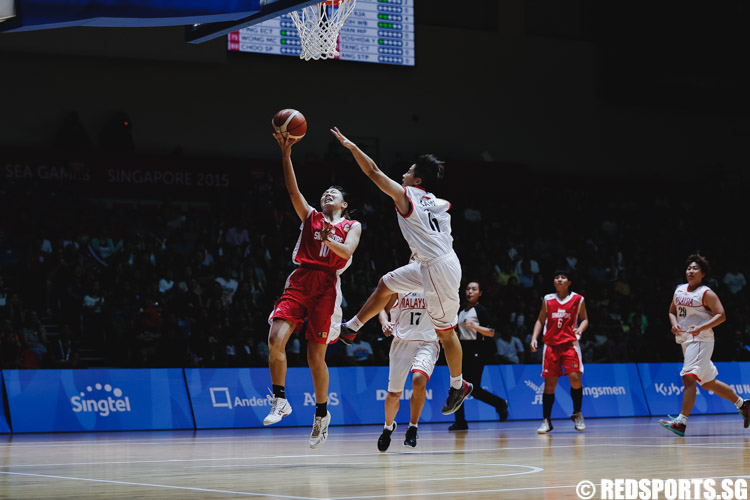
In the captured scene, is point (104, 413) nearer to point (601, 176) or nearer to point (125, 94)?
point (125, 94)

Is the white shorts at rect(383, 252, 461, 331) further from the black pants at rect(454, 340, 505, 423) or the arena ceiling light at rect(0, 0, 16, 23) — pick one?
the black pants at rect(454, 340, 505, 423)

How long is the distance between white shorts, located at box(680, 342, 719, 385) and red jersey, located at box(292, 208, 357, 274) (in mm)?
5180

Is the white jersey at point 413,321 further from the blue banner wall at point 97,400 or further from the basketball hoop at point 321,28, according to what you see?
the blue banner wall at point 97,400

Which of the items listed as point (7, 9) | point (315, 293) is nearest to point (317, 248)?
point (315, 293)

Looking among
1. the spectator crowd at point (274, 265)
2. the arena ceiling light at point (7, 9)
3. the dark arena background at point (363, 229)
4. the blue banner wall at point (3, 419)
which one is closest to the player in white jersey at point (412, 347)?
the dark arena background at point (363, 229)

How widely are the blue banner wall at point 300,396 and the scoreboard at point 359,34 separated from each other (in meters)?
7.73

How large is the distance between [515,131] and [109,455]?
736 inches

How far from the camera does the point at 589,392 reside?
1695 centimetres

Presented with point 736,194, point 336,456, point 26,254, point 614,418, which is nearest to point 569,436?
point 336,456

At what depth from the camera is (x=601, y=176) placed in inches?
1045

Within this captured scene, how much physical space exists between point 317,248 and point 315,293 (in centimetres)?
40

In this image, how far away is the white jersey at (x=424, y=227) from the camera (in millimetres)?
8500

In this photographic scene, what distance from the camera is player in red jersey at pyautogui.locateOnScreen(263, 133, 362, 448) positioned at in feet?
27.2

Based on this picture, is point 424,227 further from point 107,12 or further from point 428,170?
point 107,12
